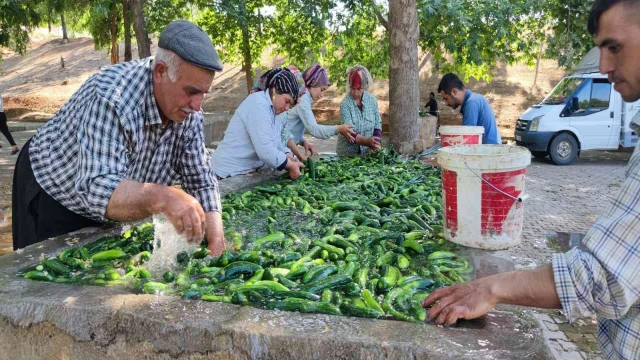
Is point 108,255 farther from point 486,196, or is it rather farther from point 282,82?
point 282,82

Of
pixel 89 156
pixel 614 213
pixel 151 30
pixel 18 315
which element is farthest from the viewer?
pixel 151 30

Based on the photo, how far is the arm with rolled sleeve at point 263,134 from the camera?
548cm

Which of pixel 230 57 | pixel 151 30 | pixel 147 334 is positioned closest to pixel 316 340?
A: pixel 147 334

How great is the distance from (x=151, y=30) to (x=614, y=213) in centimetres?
1637

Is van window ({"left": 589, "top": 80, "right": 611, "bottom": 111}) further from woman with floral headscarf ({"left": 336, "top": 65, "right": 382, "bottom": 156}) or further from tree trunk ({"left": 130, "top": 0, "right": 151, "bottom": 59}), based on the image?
tree trunk ({"left": 130, "top": 0, "right": 151, "bottom": 59})

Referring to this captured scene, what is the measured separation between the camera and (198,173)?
376 centimetres

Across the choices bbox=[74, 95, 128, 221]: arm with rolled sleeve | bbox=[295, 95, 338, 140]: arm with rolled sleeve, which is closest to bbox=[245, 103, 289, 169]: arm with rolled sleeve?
bbox=[295, 95, 338, 140]: arm with rolled sleeve

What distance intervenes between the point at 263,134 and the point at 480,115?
10.5 feet

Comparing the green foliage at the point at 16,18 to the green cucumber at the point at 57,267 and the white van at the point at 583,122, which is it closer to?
the green cucumber at the point at 57,267

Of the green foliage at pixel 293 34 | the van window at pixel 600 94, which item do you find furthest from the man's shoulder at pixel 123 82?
the van window at pixel 600 94

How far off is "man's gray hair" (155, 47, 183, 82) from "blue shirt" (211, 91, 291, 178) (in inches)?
95.0

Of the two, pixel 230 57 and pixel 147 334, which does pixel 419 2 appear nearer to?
pixel 230 57

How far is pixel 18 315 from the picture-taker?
2670 mm

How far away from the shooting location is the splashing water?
3.32m
